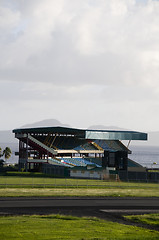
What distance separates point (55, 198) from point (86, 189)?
41.9 feet

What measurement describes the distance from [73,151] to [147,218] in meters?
78.2

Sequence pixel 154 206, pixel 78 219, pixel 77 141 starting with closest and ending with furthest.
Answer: pixel 78 219, pixel 154 206, pixel 77 141

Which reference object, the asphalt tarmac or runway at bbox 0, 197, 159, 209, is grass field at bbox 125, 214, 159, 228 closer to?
the asphalt tarmac

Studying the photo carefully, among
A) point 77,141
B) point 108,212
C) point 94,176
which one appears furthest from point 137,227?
point 77,141

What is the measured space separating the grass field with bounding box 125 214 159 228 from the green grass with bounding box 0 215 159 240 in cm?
329

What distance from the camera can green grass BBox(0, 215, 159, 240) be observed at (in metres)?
29.4

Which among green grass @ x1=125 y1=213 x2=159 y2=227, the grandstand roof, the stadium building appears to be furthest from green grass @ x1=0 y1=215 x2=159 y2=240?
the grandstand roof

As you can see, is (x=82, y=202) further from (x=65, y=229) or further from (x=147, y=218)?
(x=65, y=229)

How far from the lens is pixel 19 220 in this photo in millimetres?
36188

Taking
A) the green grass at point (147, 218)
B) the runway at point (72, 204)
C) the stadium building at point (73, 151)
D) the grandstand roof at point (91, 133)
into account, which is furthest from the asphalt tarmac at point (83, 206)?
the grandstand roof at point (91, 133)

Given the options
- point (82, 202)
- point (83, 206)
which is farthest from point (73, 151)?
point (83, 206)

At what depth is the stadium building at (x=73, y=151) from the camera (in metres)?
95.4

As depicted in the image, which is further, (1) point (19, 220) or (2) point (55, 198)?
(2) point (55, 198)

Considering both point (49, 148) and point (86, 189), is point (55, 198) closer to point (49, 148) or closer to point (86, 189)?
point (86, 189)
